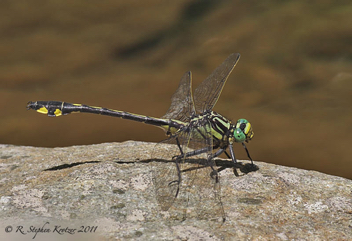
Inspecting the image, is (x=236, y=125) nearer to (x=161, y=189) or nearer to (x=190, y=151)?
(x=190, y=151)

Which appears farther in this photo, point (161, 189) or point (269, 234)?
point (161, 189)

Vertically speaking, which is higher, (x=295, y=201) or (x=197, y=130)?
(x=197, y=130)

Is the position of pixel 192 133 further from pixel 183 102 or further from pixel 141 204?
pixel 141 204

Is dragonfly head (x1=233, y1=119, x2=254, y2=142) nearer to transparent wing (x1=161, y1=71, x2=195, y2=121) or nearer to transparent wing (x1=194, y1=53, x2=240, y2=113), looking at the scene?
transparent wing (x1=194, y1=53, x2=240, y2=113)

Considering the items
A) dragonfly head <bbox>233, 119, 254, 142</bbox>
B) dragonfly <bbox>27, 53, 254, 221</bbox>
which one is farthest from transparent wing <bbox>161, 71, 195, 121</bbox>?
dragonfly head <bbox>233, 119, 254, 142</bbox>

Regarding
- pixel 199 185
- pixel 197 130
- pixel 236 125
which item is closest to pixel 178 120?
pixel 197 130

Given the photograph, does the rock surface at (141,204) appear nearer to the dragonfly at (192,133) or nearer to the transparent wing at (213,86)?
the dragonfly at (192,133)
